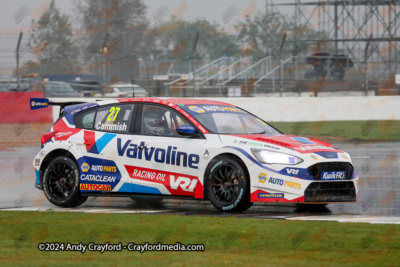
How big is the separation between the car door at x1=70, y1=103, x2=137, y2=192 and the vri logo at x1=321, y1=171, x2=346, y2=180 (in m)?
2.47

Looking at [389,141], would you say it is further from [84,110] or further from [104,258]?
[104,258]

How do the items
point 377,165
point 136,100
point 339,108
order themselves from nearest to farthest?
point 136,100
point 377,165
point 339,108

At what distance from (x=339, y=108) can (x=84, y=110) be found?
17420 millimetres

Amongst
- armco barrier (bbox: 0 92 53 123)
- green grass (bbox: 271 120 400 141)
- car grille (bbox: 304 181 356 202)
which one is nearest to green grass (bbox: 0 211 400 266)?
car grille (bbox: 304 181 356 202)

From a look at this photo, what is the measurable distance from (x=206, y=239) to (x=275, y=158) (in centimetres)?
231

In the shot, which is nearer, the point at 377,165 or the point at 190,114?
the point at 190,114

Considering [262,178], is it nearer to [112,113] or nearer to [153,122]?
[153,122]

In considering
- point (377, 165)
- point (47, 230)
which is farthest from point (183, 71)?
point (47, 230)

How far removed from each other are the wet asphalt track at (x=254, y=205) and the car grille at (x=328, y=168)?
0.45m

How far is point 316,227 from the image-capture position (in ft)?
27.2

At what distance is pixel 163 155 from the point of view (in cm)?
1034

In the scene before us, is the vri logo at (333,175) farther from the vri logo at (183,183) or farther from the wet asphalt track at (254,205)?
the vri logo at (183,183)

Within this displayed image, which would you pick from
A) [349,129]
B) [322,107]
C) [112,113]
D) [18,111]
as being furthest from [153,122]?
[18,111]

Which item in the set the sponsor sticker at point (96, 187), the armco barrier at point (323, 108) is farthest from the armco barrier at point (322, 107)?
the sponsor sticker at point (96, 187)
